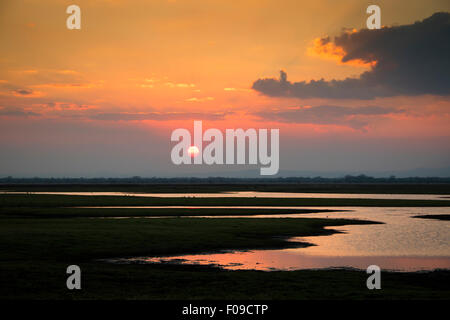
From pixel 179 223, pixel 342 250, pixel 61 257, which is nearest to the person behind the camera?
pixel 61 257

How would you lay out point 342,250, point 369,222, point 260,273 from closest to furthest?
point 260,273, point 342,250, point 369,222

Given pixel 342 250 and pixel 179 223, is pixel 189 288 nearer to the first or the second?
pixel 342 250

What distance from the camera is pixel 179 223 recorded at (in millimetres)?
47781

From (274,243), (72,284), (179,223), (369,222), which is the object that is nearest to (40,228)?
(179,223)

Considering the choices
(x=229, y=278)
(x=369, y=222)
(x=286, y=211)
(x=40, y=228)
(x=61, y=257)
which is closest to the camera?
(x=229, y=278)

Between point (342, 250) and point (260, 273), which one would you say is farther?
point (342, 250)

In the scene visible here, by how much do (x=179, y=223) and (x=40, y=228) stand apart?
12600 mm

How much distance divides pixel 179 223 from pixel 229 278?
2501 cm

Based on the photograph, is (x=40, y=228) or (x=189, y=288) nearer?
(x=189, y=288)

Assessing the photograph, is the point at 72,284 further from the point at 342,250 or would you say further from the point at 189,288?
the point at 342,250
